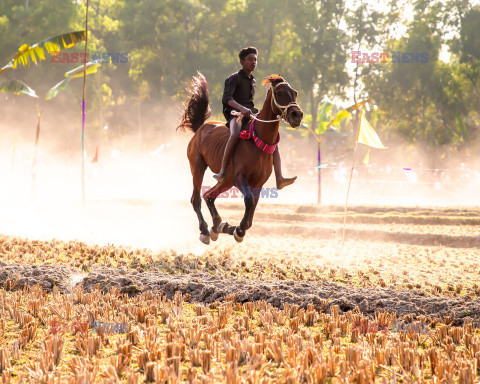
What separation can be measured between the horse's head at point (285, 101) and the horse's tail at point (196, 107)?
2.43 metres

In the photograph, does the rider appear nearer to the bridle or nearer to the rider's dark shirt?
the rider's dark shirt

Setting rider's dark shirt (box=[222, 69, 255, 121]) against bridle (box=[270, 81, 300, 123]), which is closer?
bridle (box=[270, 81, 300, 123])

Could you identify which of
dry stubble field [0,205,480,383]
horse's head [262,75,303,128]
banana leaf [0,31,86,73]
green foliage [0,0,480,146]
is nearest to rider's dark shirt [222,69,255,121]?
horse's head [262,75,303,128]

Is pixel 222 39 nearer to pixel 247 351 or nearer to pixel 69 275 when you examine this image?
pixel 69 275

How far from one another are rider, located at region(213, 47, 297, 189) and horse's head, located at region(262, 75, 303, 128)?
1.90ft

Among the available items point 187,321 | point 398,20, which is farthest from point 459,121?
point 187,321

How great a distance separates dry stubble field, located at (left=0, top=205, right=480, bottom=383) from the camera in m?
4.21

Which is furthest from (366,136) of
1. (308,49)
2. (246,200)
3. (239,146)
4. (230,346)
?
(308,49)

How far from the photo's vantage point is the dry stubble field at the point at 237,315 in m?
4.21

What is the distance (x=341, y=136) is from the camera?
52219 mm

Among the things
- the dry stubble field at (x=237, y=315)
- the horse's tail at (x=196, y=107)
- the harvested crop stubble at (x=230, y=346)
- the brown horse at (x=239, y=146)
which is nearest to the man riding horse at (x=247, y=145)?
the brown horse at (x=239, y=146)

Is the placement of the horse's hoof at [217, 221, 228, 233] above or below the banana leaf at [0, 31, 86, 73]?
below

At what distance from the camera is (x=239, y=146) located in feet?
26.1

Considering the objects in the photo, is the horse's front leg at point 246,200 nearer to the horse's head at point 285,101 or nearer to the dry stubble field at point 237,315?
the dry stubble field at point 237,315
